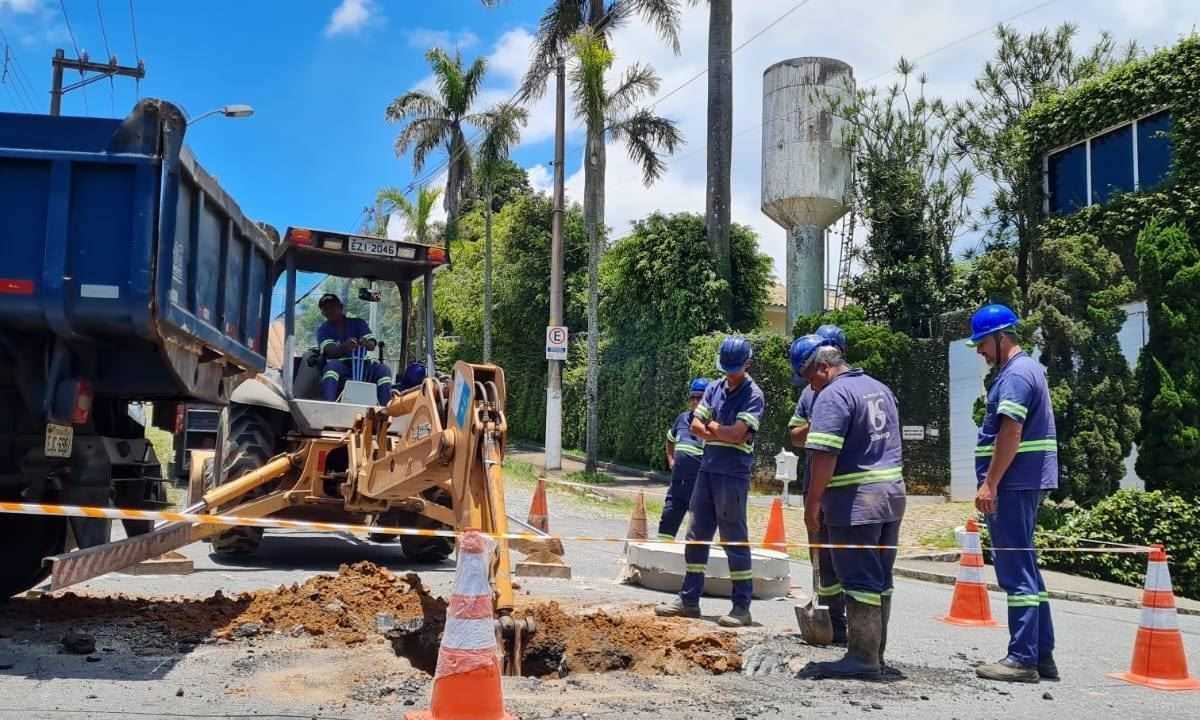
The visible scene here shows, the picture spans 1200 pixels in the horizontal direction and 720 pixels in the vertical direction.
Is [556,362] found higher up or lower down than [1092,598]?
higher up

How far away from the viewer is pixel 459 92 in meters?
33.4

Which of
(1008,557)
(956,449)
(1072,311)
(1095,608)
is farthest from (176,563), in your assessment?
(956,449)

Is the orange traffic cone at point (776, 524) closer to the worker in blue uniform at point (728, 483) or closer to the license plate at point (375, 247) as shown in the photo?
the worker in blue uniform at point (728, 483)

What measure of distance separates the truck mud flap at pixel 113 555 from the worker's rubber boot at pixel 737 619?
3633 millimetres

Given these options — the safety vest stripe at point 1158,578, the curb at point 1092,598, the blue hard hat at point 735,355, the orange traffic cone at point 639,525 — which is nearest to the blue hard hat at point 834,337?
the blue hard hat at point 735,355

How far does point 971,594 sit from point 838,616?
217 centimetres

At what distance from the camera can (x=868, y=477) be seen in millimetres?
5770

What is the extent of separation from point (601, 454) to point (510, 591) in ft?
79.8

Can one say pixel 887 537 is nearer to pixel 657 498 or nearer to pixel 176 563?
pixel 176 563

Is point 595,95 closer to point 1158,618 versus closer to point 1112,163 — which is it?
point 1112,163

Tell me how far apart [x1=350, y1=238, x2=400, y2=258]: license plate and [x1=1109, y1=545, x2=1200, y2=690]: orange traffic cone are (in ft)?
22.2

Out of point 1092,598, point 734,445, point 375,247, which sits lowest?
point 1092,598

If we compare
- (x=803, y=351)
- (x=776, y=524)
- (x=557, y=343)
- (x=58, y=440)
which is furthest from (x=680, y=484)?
(x=557, y=343)

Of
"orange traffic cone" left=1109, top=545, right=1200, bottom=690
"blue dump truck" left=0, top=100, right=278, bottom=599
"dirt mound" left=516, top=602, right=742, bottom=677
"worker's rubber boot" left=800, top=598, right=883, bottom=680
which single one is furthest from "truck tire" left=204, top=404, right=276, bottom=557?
"orange traffic cone" left=1109, top=545, right=1200, bottom=690
